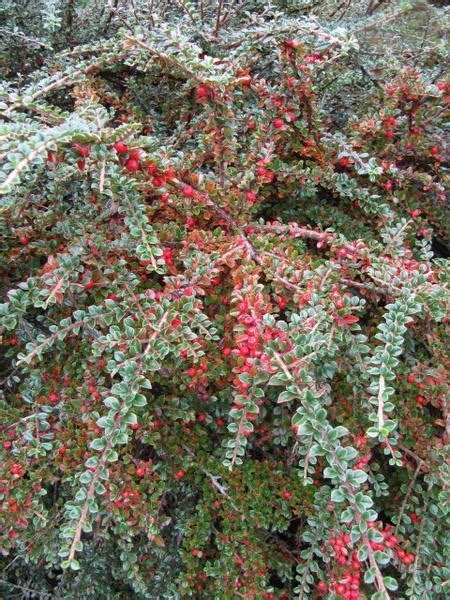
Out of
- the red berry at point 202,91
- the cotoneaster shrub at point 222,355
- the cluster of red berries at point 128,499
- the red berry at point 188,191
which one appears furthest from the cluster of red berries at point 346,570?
the red berry at point 202,91

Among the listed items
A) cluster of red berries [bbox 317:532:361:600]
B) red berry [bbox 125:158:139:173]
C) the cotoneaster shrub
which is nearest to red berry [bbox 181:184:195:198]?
the cotoneaster shrub

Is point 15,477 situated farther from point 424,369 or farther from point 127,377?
point 424,369

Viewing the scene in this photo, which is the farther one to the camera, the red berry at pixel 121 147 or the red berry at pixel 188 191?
the red berry at pixel 188 191

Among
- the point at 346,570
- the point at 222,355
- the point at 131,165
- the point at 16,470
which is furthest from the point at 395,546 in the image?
the point at 131,165

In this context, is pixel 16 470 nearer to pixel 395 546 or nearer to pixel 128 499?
pixel 128 499

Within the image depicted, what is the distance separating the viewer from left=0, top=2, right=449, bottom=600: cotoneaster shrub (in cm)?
97

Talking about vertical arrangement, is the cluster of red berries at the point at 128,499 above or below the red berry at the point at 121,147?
below

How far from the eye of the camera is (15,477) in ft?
3.45

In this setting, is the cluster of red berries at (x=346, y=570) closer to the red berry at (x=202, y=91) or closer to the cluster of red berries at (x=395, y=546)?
the cluster of red berries at (x=395, y=546)

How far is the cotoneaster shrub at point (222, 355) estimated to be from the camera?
0.97 meters

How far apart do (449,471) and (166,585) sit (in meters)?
0.69

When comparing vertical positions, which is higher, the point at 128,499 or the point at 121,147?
the point at 121,147


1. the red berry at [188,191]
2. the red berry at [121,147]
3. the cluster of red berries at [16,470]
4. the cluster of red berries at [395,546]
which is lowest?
the cluster of red berries at [395,546]

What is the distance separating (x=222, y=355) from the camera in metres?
1.12
